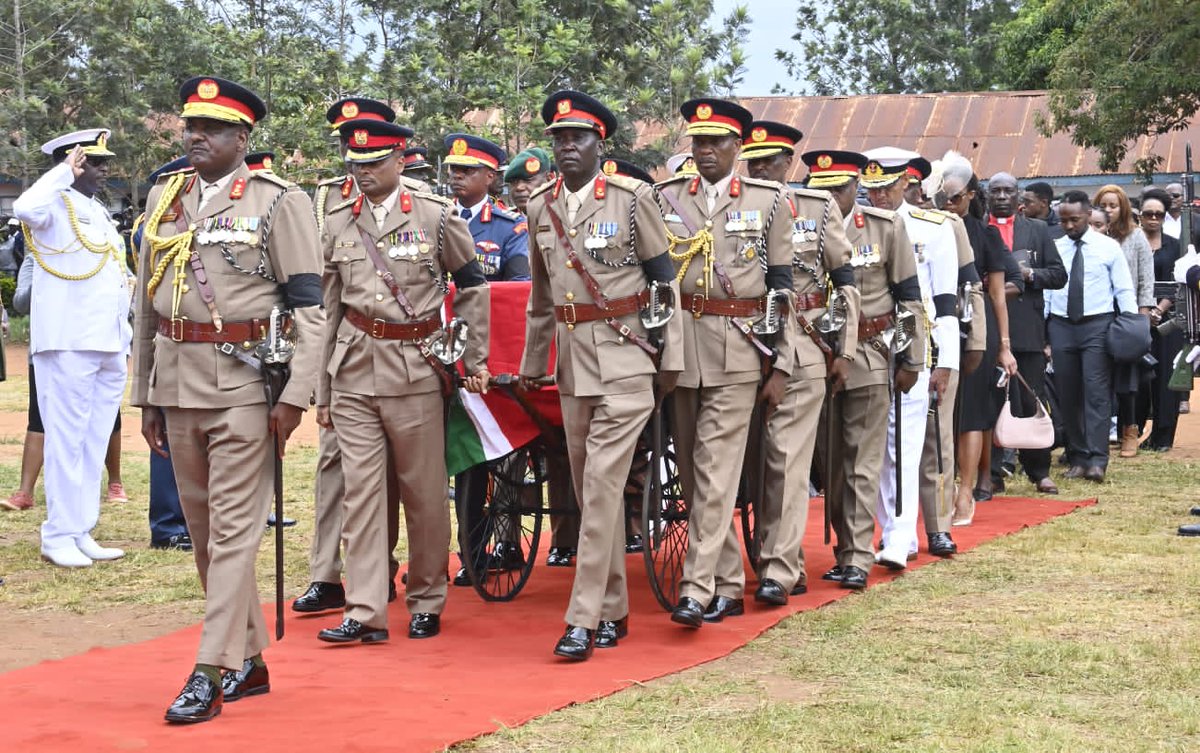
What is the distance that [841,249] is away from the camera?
8109 millimetres

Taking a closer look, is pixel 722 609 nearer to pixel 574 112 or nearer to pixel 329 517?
pixel 329 517

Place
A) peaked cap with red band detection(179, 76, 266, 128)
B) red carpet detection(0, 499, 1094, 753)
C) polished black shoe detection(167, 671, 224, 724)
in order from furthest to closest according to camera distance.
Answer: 1. peaked cap with red band detection(179, 76, 266, 128)
2. polished black shoe detection(167, 671, 224, 724)
3. red carpet detection(0, 499, 1094, 753)

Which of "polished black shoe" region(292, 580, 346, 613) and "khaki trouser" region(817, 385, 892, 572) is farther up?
"khaki trouser" region(817, 385, 892, 572)

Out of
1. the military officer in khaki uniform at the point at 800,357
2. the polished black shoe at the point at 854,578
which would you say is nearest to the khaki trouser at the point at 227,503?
the military officer in khaki uniform at the point at 800,357

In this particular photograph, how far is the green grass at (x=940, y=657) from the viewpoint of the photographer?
18.2 ft

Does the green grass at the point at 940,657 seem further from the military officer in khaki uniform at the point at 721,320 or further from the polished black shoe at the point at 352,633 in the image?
the polished black shoe at the point at 352,633

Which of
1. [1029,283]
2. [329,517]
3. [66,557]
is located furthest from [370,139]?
[1029,283]

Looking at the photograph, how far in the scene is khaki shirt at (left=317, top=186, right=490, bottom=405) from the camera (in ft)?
23.8

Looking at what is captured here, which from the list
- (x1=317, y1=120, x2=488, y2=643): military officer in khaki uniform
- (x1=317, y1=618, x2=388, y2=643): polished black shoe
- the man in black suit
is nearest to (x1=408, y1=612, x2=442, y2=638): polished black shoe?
(x1=317, y1=120, x2=488, y2=643): military officer in khaki uniform

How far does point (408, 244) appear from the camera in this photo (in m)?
7.30

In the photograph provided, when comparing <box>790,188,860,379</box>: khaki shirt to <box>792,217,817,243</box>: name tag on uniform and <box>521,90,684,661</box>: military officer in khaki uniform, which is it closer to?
<box>792,217,817,243</box>: name tag on uniform

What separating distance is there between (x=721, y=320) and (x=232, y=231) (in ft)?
7.85

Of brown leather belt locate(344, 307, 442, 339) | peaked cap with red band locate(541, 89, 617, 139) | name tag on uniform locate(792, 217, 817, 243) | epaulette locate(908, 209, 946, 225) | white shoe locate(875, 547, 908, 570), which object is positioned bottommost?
white shoe locate(875, 547, 908, 570)

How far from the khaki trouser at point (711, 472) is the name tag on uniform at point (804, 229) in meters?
0.83
